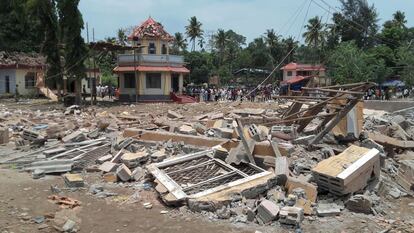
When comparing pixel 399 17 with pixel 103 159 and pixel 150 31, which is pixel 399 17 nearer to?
pixel 150 31

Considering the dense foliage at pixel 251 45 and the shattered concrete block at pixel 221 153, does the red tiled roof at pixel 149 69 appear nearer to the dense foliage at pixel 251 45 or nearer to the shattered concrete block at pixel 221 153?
the dense foliage at pixel 251 45

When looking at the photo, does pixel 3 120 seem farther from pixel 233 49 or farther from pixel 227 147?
pixel 233 49

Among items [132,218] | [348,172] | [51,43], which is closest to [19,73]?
[51,43]

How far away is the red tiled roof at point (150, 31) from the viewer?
3762cm

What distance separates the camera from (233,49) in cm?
7388

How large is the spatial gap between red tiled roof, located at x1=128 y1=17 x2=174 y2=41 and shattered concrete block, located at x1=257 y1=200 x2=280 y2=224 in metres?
31.3

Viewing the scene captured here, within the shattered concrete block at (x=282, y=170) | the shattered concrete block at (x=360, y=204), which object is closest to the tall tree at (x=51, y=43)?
the shattered concrete block at (x=282, y=170)

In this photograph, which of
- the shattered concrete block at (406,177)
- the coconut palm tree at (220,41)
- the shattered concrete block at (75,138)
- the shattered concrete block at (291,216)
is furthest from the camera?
the coconut palm tree at (220,41)

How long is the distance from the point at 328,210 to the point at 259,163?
2.12 meters

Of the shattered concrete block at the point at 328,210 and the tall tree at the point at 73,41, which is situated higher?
the tall tree at the point at 73,41

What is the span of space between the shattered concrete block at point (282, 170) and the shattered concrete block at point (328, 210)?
850 millimetres

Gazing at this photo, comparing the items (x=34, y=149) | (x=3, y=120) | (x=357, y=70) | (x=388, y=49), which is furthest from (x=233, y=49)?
(x=34, y=149)

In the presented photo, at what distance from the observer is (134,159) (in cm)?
1078

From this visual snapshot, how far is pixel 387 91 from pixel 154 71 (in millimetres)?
18593
